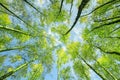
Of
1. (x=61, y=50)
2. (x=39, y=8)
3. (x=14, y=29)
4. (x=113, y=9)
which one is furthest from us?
(x=61, y=50)

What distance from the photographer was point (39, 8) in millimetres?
12211

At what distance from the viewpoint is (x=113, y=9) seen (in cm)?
877

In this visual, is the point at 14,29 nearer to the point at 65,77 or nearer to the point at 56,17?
the point at 56,17

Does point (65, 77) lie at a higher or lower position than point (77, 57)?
lower

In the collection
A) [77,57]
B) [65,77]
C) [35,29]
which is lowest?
[65,77]

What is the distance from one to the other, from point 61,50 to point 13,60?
4146 millimetres

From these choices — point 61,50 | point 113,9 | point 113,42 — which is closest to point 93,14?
point 113,9

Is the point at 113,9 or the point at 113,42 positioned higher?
the point at 113,9

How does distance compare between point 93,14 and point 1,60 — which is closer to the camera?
point 93,14

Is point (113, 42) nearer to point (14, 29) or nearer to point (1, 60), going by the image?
point (14, 29)

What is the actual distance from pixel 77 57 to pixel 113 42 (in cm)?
350

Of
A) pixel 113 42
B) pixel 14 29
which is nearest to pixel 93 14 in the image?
pixel 113 42

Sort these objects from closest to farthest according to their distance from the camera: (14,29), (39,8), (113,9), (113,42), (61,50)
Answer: (113,9), (113,42), (14,29), (39,8), (61,50)

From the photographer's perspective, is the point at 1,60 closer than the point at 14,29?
No
